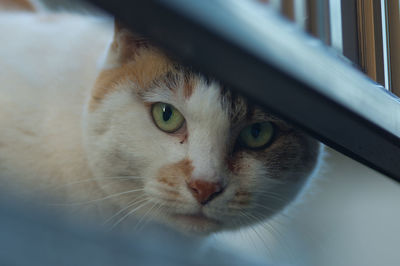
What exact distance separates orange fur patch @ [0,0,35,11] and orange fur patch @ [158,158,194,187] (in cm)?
78

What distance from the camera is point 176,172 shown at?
0.87 m

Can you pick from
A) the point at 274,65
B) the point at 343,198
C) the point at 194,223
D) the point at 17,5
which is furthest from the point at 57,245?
the point at 343,198

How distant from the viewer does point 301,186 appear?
3.81 ft

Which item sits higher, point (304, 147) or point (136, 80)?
point (136, 80)

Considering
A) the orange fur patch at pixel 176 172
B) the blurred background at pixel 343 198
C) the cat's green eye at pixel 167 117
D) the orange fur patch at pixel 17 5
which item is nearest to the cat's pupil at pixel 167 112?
the cat's green eye at pixel 167 117

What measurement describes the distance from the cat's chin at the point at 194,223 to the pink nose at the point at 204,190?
0.08 metres

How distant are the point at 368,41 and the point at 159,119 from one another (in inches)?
19.4

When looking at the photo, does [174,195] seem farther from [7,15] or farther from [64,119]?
A: [7,15]

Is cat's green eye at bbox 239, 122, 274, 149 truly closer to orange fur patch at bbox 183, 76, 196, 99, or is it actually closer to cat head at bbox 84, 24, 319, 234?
cat head at bbox 84, 24, 319, 234

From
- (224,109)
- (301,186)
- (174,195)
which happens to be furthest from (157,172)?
(301,186)

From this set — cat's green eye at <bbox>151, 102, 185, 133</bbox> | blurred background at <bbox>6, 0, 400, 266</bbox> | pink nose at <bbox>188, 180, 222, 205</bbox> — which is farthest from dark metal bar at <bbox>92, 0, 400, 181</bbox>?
cat's green eye at <bbox>151, 102, 185, 133</bbox>

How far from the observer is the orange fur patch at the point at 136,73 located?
3.23 ft

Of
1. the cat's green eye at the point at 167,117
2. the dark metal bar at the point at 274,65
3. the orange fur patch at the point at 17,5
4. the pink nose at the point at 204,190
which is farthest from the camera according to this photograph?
the orange fur patch at the point at 17,5

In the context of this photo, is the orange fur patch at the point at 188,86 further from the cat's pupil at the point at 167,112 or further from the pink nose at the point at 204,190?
the pink nose at the point at 204,190
